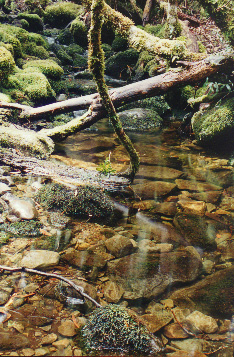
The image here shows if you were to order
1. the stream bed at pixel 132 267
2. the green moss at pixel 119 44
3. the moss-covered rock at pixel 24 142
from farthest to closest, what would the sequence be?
the green moss at pixel 119 44 < the moss-covered rock at pixel 24 142 < the stream bed at pixel 132 267

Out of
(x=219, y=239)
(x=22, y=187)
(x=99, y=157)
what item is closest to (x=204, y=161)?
(x=99, y=157)

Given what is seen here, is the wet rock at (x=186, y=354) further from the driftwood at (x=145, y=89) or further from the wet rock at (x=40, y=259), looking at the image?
the driftwood at (x=145, y=89)

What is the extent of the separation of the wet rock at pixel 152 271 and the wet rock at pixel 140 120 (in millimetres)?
6196

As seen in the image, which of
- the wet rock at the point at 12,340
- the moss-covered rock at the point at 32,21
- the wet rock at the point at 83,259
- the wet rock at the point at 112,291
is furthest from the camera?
the moss-covered rock at the point at 32,21

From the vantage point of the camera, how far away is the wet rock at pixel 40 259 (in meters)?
2.71

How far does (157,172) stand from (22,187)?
103 inches

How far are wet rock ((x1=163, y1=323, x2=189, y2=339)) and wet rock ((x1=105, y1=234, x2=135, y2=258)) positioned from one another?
970mm

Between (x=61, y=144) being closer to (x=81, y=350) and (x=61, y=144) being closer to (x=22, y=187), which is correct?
(x=22, y=187)

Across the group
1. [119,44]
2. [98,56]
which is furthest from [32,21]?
[98,56]

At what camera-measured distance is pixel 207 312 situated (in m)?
2.39

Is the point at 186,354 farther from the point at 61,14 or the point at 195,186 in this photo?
the point at 61,14

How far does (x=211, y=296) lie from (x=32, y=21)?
58.4 feet

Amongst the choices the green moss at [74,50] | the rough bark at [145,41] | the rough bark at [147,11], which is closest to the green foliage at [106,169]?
the rough bark at [145,41]

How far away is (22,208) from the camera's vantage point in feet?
11.6
